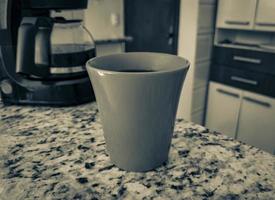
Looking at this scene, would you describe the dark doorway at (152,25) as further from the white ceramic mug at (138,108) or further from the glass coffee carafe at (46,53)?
the white ceramic mug at (138,108)

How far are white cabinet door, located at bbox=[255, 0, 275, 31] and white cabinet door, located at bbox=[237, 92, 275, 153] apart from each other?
0.40 m

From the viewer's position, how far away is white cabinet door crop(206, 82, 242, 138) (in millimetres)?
1746

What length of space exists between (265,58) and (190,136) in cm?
123

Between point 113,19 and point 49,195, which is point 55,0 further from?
point 113,19

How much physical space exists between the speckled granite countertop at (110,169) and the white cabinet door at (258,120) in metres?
1.20

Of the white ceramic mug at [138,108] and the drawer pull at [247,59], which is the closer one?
the white ceramic mug at [138,108]

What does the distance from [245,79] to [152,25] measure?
0.92 metres

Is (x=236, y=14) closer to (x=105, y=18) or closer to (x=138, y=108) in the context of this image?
(x=105, y=18)

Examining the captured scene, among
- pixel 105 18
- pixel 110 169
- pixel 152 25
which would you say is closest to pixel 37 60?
pixel 110 169

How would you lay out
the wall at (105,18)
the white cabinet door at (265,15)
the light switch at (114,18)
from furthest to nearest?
the light switch at (114,18), the wall at (105,18), the white cabinet door at (265,15)

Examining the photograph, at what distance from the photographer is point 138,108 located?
1.14 feet

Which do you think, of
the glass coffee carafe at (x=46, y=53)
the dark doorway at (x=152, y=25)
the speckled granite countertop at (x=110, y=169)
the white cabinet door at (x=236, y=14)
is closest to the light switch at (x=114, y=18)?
the dark doorway at (x=152, y=25)

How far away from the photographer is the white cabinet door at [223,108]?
1746 millimetres

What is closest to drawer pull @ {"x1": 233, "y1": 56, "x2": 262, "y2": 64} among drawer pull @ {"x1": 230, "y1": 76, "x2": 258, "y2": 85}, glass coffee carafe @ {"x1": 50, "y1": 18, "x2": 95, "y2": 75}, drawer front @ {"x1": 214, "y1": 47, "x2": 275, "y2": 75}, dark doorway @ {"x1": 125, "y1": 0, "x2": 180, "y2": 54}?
drawer front @ {"x1": 214, "y1": 47, "x2": 275, "y2": 75}
